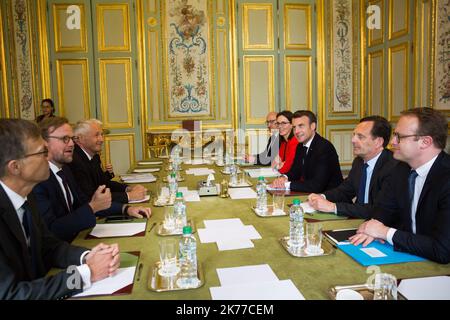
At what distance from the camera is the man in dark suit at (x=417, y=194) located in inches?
→ 66.8

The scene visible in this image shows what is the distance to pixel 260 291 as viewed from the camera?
1.38m

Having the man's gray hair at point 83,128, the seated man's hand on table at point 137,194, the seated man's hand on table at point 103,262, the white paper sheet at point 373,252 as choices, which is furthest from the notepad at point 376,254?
the man's gray hair at point 83,128

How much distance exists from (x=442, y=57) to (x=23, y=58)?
6.48m

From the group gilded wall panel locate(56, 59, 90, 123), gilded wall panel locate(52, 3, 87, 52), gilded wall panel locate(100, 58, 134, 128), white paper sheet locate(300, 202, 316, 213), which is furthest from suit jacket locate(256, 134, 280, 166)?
gilded wall panel locate(52, 3, 87, 52)

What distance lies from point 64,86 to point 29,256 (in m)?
6.03

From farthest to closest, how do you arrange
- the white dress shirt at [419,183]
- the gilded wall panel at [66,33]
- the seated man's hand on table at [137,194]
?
the gilded wall panel at [66,33], the seated man's hand on table at [137,194], the white dress shirt at [419,183]

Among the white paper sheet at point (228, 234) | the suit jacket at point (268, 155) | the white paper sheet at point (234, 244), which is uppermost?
the suit jacket at point (268, 155)

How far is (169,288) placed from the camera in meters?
1.42

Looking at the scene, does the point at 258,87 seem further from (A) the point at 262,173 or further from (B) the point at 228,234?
(B) the point at 228,234

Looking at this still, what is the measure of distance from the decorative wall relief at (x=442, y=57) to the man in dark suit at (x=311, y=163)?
255 cm

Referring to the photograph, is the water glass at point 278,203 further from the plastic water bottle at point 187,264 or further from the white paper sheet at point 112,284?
the white paper sheet at point 112,284
